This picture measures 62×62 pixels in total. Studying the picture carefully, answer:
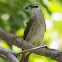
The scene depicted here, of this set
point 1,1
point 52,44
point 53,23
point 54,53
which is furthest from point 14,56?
point 53,23

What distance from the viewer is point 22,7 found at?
4664mm

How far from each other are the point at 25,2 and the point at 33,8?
221mm

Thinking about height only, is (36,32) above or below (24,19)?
below

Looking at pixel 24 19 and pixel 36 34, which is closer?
pixel 36 34

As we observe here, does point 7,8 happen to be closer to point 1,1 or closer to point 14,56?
point 1,1

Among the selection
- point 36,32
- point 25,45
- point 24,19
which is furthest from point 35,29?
point 25,45

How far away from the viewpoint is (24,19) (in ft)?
16.1

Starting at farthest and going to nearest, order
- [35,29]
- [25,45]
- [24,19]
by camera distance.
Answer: [24,19] < [35,29] < [25,45]

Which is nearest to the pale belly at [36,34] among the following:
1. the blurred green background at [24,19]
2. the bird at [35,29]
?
the bird at [35,29]

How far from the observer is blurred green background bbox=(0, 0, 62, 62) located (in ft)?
14.9

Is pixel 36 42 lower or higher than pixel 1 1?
lower

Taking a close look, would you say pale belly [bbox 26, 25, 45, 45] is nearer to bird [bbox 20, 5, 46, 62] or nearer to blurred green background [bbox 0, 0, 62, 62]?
bird [bbox 20, 5, 46, 62]

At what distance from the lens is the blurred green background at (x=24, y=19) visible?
4.53 metres

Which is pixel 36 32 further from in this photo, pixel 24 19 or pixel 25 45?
pixel 25 45
